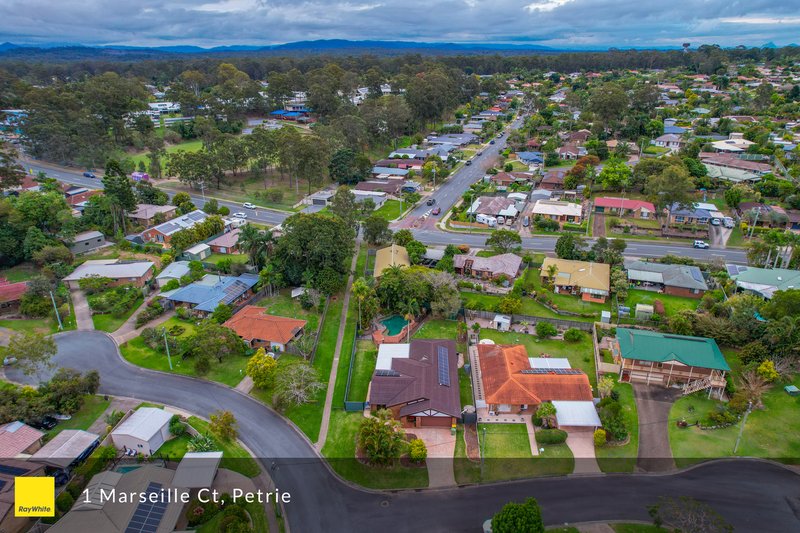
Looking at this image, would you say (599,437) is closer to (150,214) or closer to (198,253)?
(198,253)

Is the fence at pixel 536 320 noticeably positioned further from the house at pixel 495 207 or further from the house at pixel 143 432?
the house at pixel 143 432

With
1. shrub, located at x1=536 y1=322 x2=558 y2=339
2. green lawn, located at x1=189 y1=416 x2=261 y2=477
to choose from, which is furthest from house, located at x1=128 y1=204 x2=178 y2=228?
shrub, located at x1=536 y1=322 x2=558 y2=339

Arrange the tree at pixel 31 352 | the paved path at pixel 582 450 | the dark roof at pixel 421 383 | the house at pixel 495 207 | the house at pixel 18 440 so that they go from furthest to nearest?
the house at pixel 495 207 < the tree at pixel 31 352 < the dark roof at pixel 421 383 < the paved path at pixel 582 450 < the house at pixel 18 440

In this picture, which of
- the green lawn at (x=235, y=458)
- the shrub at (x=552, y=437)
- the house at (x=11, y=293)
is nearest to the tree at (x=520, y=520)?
the shrub at (x=552, y=437)

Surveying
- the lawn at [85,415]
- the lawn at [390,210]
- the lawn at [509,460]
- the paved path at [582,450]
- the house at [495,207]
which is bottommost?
the paved path at [582,450]

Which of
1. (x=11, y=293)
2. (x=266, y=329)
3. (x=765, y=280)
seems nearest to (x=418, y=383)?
(x=266, y=329)

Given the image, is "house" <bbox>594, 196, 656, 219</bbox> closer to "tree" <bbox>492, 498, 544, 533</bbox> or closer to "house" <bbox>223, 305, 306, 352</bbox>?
"house" <bbox>223, 305, 306, 352</bbox>
